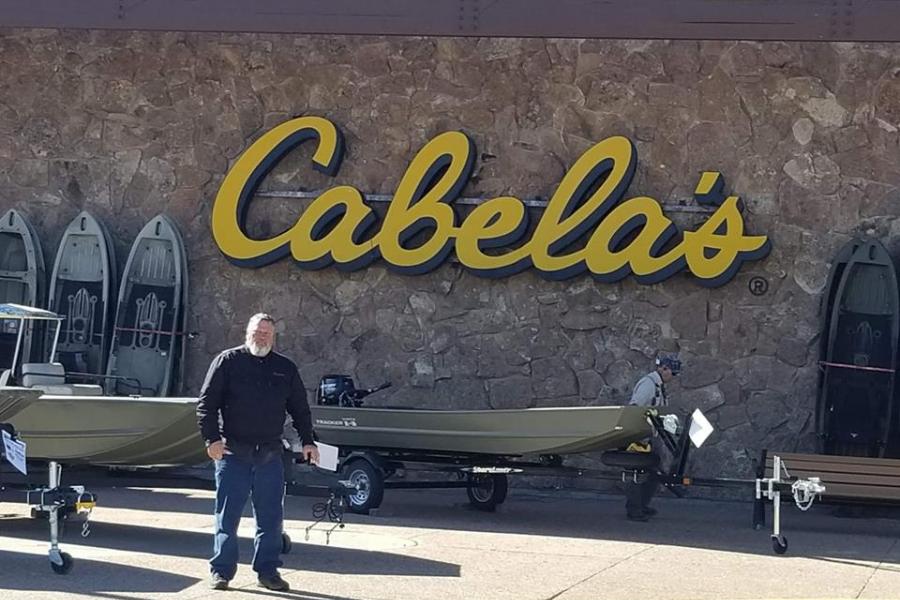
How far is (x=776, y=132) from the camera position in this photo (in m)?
14.3

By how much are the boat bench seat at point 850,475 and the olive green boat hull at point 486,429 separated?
138 cm

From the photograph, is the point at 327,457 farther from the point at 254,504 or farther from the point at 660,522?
the point at 660,522

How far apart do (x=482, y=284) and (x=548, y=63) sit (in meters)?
2.39

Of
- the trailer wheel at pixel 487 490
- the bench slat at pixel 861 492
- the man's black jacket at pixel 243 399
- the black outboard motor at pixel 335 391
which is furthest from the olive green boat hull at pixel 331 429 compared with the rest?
the man's black jacket at pixel 243 399

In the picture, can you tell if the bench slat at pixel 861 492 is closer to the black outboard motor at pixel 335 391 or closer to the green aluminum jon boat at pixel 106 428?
the black outboard motor at pixel 335 391

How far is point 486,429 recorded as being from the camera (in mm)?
12398

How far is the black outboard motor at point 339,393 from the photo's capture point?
13.2m

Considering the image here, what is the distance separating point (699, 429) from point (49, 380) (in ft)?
18.2

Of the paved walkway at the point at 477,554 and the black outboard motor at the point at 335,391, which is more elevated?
the black outboard motor at the point at 335,391

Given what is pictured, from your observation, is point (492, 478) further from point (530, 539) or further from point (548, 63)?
point (548, 63)

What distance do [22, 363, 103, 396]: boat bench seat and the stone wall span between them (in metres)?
3.17

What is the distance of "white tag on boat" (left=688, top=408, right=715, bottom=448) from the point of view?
35.3 ft

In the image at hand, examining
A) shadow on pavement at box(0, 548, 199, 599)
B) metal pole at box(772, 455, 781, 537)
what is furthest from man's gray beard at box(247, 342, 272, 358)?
metal pole at box(772, 455, 781, 537)

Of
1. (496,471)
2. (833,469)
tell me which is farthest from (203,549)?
(833,469)
